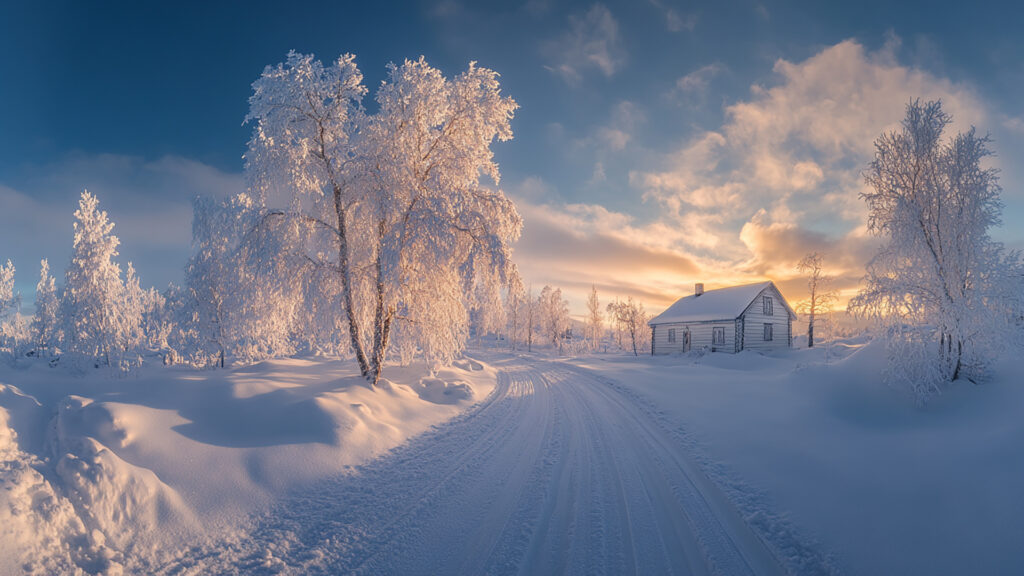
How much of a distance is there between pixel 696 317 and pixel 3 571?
38.1 metres

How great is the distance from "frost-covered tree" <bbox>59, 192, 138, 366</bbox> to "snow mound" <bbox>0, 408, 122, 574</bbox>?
19.5 metres

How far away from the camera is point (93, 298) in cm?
1805

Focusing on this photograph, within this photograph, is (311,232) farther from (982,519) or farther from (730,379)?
(730,379)

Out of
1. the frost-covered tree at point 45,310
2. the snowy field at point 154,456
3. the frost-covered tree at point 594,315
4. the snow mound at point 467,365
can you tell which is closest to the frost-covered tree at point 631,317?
the frost-covered tree at point 594,315

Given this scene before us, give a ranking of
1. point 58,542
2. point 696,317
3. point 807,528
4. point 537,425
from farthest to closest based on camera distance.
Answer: point 696,317
point 537,425
point 807,528
point 58,542

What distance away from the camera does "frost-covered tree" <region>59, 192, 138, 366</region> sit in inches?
703

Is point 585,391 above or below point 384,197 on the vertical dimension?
below

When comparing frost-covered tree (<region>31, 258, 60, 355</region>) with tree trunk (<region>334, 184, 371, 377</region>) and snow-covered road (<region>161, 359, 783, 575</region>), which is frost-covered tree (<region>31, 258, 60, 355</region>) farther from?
snow-covered road (<region>161, 359, 783, 575</region>)

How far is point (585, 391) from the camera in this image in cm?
1479

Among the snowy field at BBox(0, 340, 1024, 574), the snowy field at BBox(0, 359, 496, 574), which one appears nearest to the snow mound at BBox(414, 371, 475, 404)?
the snowy field at BBox(0, 359, 496, 574)

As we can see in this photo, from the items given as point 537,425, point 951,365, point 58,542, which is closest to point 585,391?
point 537,425

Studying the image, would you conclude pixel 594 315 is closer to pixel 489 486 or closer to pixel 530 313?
pixel 530 313

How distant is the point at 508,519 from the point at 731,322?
32584 millimetres

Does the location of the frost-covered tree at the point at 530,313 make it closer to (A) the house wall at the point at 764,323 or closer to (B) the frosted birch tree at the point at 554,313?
(B) the frosted birch tree at the point at 554,313
